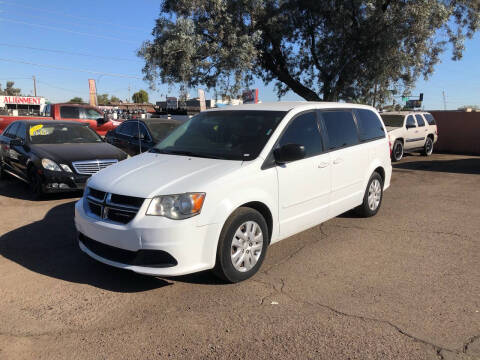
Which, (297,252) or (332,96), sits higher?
(332,96)

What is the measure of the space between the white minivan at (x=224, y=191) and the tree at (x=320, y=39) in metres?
9.76

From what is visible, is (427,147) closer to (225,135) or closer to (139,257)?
(225,135)

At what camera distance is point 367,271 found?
14.6 feet

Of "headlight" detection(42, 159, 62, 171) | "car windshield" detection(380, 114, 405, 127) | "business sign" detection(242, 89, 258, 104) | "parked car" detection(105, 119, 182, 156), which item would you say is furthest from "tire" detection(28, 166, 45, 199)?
"car windshield" detection(380, 114, 405, 127)

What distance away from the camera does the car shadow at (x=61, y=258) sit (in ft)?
13.6

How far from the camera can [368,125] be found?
6.44 metres

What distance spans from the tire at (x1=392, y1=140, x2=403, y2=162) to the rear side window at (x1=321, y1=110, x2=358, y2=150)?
30.9ft

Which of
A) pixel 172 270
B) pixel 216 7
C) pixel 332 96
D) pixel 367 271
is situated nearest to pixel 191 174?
pixel 172 270

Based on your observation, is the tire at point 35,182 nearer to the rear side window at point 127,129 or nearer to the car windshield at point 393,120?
the rear side window at point 127,129

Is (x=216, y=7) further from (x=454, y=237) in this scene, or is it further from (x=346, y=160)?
(x=454, y=237)

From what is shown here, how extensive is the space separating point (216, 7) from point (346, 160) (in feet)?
35.0

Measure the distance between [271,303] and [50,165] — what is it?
536cm

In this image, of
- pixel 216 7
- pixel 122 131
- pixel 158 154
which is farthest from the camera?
pixel 216 7

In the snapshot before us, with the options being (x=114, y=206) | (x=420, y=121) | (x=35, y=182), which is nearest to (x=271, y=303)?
(x=114, y=206)
